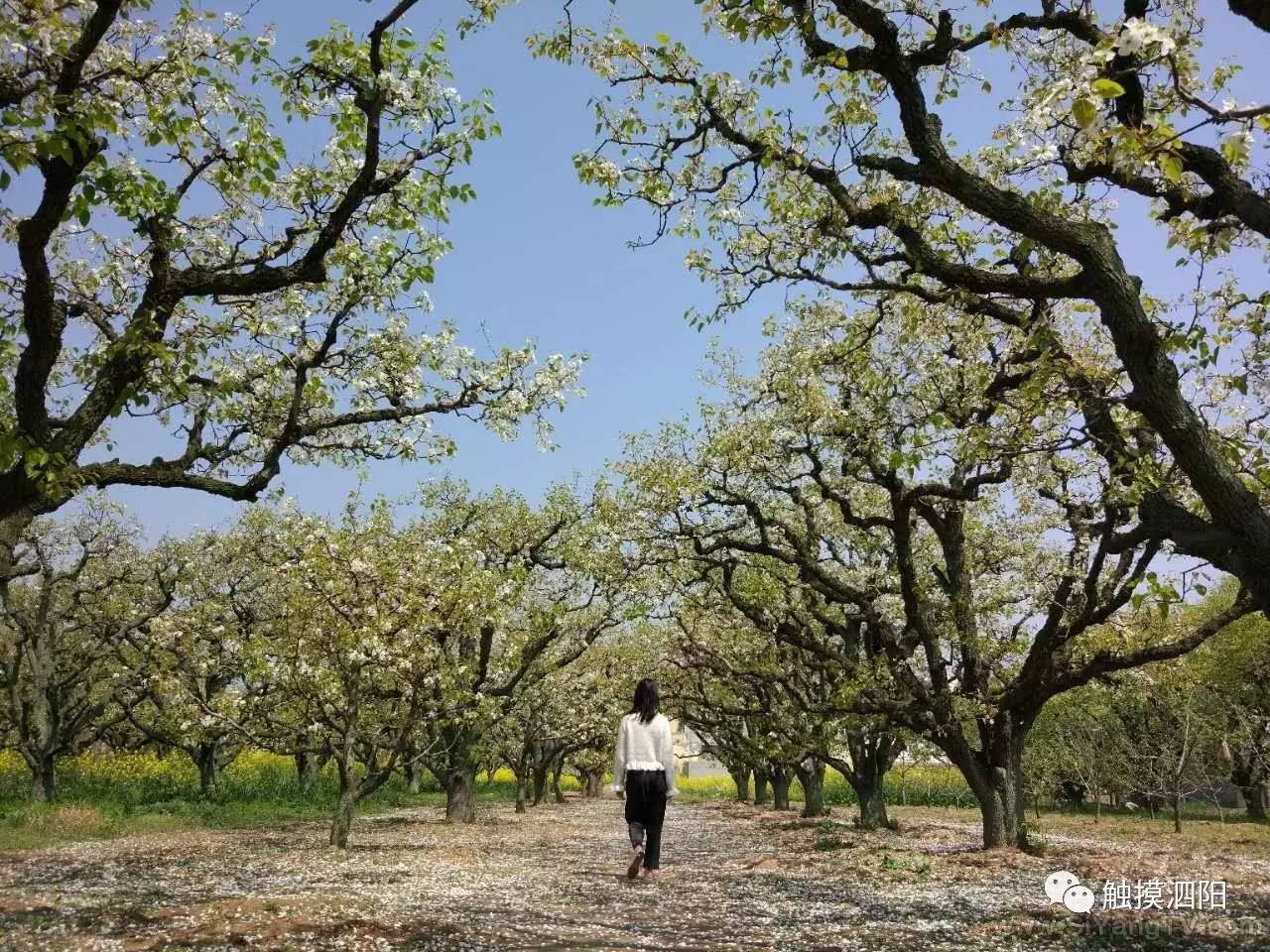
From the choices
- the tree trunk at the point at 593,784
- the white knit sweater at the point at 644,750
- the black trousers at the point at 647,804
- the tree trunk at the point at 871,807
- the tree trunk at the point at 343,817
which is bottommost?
the tree trunk at the point at 593,784

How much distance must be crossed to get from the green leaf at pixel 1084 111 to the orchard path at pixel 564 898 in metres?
7.80

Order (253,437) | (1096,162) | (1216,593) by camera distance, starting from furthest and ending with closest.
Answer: (1216,593)
(253,437)
(1096,162)

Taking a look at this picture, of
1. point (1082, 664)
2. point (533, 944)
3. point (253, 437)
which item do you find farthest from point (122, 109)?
point (1082, 664)

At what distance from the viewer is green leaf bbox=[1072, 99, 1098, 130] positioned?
4.36 meters

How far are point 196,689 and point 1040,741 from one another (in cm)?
4111

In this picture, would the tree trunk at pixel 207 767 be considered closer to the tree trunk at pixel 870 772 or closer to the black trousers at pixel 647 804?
the tree trunk at pixel 870 772

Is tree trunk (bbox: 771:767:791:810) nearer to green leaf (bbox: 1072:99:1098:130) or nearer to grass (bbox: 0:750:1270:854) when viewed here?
grass (bbox: 0:750:1270:854)

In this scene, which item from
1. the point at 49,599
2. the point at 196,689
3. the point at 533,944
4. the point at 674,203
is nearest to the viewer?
the point at 533,944

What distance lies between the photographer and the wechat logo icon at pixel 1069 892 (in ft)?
34.7

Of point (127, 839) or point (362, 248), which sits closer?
point (362, 248)

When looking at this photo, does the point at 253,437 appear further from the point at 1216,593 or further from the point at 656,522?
the point at 1216,593

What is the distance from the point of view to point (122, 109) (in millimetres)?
8555

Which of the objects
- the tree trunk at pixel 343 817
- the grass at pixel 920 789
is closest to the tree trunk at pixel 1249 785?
the grass at pixel 920 789

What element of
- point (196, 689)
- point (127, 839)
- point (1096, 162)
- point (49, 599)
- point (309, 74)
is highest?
point (309, 74)
